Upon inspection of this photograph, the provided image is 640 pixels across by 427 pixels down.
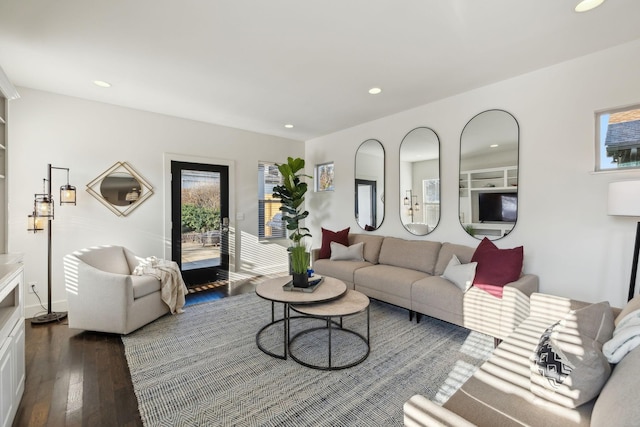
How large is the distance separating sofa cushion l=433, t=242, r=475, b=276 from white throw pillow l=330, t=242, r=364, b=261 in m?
1.14

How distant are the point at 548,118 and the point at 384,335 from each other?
2.71 meters

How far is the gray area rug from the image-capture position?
70.2 inches

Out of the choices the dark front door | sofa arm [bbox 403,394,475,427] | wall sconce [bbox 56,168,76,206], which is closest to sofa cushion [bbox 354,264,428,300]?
sofa arm [bbox 403,394,475,427]

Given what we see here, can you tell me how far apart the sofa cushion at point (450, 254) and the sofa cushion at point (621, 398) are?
217 cm

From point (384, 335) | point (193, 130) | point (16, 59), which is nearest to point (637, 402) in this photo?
point (384, 335)

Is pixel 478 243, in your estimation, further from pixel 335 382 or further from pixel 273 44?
pixel 273 44

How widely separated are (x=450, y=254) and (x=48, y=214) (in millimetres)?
4599

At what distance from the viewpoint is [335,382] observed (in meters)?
2.09

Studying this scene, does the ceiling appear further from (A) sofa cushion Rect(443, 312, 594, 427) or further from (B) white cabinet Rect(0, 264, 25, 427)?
(A) sofa cushion Rect(443, 312, 594, 427)

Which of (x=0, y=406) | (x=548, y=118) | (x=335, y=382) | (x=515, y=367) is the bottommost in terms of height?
(x=335, y=382)

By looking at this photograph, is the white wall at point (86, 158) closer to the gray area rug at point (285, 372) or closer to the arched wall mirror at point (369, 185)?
the gray area rug at point (285, 372)

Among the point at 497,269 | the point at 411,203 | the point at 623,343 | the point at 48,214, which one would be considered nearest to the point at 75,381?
the point at 48,214

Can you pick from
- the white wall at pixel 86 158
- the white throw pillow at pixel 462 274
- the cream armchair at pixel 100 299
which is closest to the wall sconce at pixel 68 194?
the white wall at pixel 86 158

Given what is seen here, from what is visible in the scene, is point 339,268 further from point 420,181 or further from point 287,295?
point 420,181
